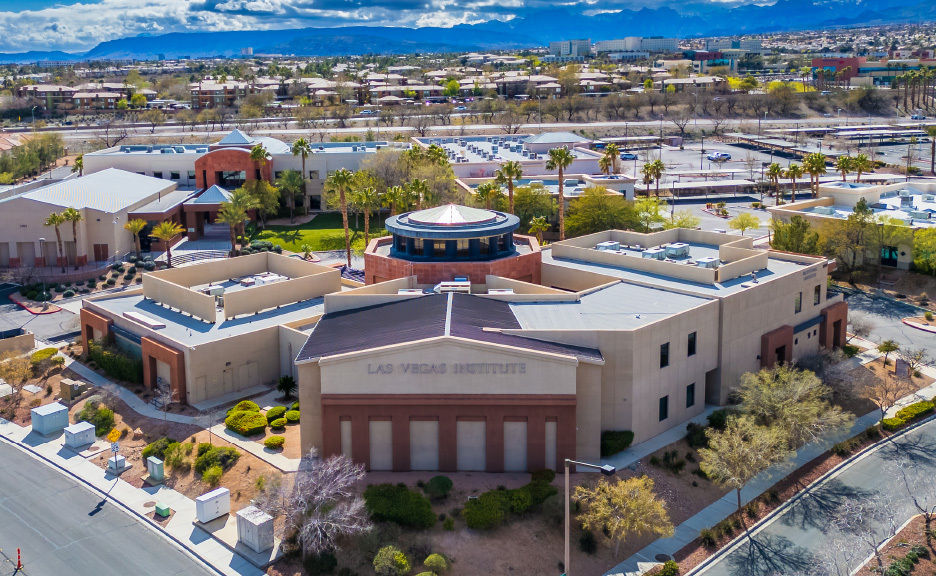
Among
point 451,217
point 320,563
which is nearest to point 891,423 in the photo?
point 451,217

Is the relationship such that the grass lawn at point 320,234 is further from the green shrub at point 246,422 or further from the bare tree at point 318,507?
the bare tree at point 318,507

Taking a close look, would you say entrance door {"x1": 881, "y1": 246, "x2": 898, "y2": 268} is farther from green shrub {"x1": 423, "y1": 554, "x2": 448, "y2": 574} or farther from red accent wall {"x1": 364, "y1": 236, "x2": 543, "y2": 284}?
green shrub {"x1": 423, "y1": 554, "x2": 448, "y2": 574}

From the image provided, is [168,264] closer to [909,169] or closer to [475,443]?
[475,443]

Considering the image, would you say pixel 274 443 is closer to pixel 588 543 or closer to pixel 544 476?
pixel 544 476

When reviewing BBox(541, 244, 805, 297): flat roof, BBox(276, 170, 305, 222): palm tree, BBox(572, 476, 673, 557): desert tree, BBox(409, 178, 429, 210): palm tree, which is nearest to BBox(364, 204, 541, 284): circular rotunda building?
BBox(541, 244, 805, 297): flat roof

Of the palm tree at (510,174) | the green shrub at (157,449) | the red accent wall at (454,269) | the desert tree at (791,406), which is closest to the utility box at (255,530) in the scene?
the green shrub at (157,449)

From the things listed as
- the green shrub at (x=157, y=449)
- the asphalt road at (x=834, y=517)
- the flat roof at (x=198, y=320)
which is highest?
the flat roof at (x=198, y=320)

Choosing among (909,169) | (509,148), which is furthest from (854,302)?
(909,169)
